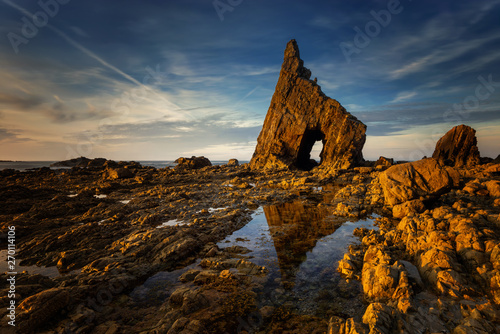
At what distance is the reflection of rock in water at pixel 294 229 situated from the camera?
28.0 feet

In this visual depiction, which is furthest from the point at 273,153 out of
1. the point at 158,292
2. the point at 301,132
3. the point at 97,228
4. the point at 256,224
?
the point at 158,292

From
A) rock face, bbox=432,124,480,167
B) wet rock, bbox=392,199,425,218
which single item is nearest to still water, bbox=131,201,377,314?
wet rock, bbox=392,199,425,218

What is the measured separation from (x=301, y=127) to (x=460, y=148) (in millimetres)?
24795

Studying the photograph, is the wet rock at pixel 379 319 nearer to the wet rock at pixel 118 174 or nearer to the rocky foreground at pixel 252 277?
the rocky foreground at pixel 252 277

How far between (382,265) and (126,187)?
2776 centimetres

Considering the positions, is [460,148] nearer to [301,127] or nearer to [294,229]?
[301,127]

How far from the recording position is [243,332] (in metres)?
4.94

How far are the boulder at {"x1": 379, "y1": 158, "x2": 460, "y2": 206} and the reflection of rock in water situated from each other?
4.34 meters

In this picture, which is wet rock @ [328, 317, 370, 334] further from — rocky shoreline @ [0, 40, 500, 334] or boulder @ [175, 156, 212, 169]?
boulder @ [175, 156, 212, 169]

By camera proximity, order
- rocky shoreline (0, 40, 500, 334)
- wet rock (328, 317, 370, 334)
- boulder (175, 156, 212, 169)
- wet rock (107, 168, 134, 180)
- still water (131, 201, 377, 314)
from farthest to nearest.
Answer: boulder (175, 156, 212, 169) → wet rock (107, 168, 134, 180) → still water (131, 201, 377, 314) → rocky shoreline (0, 40, 500, 334) → wet rock (328, 317, 370, 334)

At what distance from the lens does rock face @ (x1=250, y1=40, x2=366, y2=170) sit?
1571 inches

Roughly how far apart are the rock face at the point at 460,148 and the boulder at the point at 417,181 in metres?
20.3

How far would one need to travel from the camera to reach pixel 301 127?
4422cm

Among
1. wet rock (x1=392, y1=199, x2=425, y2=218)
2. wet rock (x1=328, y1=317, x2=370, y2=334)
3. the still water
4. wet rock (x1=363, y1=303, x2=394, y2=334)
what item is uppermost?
wet rock (x1=392, y1=199, x2=425, y2=218)
